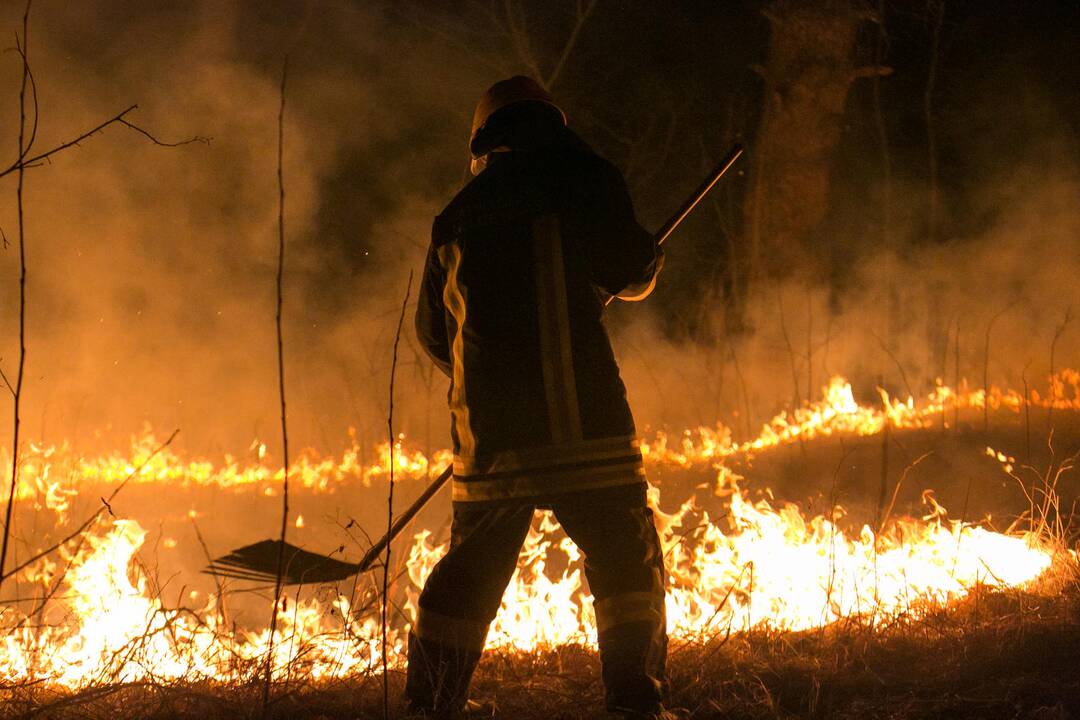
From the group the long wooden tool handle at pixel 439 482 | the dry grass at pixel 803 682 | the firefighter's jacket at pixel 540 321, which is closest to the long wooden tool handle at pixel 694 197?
the long wooden tool handle at pixel 439 482

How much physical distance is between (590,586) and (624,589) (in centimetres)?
10

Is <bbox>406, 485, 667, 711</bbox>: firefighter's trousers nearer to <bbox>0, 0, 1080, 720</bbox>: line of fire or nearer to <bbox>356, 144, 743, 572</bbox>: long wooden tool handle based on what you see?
<bbox>0, 0, 1080, 720</bbox>: line of fire

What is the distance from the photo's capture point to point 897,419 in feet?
23.4

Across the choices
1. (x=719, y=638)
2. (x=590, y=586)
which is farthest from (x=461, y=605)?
(x=719, y=638)

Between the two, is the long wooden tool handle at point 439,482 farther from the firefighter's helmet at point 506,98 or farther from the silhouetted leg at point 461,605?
the firefighter's helmet at point 506,98

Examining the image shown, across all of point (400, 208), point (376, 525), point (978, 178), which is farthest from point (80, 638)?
point (978, 178)

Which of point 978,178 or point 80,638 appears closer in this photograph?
point 80,638

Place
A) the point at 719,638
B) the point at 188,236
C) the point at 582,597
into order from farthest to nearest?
the point at 188,236
the point at 582,597
the point at 719,638

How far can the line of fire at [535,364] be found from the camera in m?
2.70

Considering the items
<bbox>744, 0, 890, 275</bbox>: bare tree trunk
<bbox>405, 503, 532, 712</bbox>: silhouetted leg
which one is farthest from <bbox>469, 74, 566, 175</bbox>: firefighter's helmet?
<bbox>744, 0, 890, 275</bbox>: bare tree trunk

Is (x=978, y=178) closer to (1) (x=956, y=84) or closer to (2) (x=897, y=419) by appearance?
(1) (x=956, y=84)

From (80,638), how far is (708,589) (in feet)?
8.29

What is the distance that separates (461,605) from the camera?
104 inches

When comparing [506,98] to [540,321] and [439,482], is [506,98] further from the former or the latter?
[439,482]
